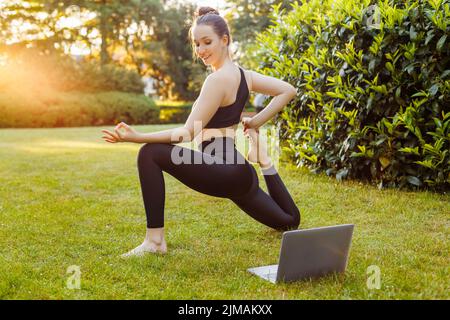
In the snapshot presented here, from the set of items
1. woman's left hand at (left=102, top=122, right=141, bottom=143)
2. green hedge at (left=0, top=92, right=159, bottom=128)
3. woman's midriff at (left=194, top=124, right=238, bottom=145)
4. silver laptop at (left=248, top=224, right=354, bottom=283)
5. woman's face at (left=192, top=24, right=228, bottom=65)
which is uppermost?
woman's face at (left=192, top=24, right=228, bottom=65)

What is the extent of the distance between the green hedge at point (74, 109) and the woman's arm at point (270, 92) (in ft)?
55.7

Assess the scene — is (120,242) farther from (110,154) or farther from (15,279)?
(110,154)

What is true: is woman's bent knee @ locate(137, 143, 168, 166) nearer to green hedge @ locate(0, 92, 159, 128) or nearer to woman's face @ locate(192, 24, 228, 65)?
woman's face @ locate(192, 24, 228, 65)

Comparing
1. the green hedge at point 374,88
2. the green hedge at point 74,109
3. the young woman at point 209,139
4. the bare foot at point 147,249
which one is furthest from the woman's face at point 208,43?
the green hedge at point 74,109

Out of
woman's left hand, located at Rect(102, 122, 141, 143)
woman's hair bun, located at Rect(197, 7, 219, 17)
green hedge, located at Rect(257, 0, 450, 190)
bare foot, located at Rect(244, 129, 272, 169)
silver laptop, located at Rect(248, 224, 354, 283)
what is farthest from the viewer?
green hedge, located at Rect(257, 0, 450, 190)

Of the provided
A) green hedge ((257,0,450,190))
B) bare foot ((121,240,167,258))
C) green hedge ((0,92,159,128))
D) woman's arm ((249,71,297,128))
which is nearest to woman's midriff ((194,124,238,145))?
woman's arm ((249,71,297,128))

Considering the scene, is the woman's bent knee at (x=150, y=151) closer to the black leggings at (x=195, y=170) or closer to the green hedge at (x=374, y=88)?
the black leggings at (x=195, y=170)

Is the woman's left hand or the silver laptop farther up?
the woman's left hand

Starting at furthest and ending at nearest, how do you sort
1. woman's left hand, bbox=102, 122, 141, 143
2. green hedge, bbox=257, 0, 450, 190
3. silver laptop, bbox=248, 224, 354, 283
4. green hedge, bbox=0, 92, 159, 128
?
green hedge, bbox=0, 92, 159, 128, green hedge, bbox=257, 0, 450, 190, woman's left hand, bbox=102, 122, 141, 143, silver laptop, bbox=248, 224, 354, 283

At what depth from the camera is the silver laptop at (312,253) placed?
8.42ft

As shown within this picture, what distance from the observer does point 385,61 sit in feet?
16.3

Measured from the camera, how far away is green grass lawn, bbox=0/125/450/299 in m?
2.62

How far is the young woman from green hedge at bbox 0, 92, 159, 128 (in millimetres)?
17002

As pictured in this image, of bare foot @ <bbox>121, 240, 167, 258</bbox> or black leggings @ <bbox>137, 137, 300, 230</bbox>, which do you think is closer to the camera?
black leggings @ <bbox>137, 137, 300, 230</bbox>
